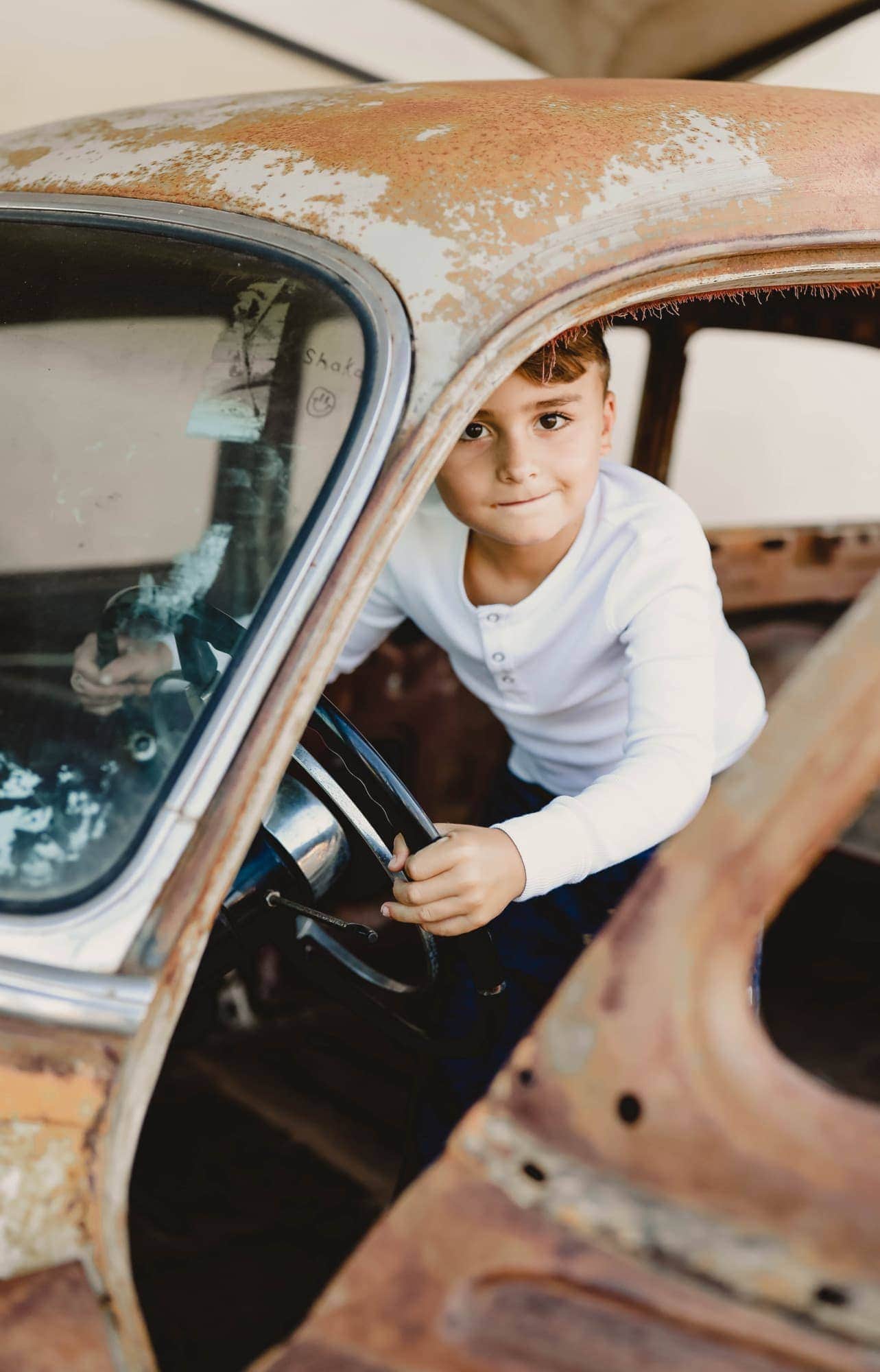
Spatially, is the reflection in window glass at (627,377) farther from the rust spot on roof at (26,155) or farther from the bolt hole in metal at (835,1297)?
the bolt hole in metal at (835,1297)

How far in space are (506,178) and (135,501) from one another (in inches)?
18.9

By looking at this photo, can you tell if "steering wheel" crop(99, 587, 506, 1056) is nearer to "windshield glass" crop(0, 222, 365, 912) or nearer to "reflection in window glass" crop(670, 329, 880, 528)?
"windshield glass" crop(0, 222, 365, 912)

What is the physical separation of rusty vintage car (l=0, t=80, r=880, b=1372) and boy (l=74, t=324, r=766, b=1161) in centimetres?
13

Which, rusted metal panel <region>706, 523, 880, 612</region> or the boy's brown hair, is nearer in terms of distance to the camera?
the boy's brown hair

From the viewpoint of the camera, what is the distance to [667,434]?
2639mm

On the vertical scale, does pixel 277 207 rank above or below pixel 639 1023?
above

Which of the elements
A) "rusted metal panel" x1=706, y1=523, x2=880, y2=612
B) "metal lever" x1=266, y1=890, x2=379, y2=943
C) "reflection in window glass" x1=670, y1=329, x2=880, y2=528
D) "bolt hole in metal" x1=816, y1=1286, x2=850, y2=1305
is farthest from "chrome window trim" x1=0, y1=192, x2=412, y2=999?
"reflection in window glass" x1=670, y1=329, x2=880, y2=528

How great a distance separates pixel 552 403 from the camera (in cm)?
133

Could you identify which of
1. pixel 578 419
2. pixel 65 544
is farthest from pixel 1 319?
pixel 578 419

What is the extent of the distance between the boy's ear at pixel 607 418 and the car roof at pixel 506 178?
38 centimetres

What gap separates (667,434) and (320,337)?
5.71 feet

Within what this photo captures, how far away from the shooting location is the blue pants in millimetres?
1673

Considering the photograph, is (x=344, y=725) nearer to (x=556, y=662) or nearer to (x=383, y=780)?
→ (x=383, y=780)

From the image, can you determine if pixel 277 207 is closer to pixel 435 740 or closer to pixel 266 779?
pixel 266 779
